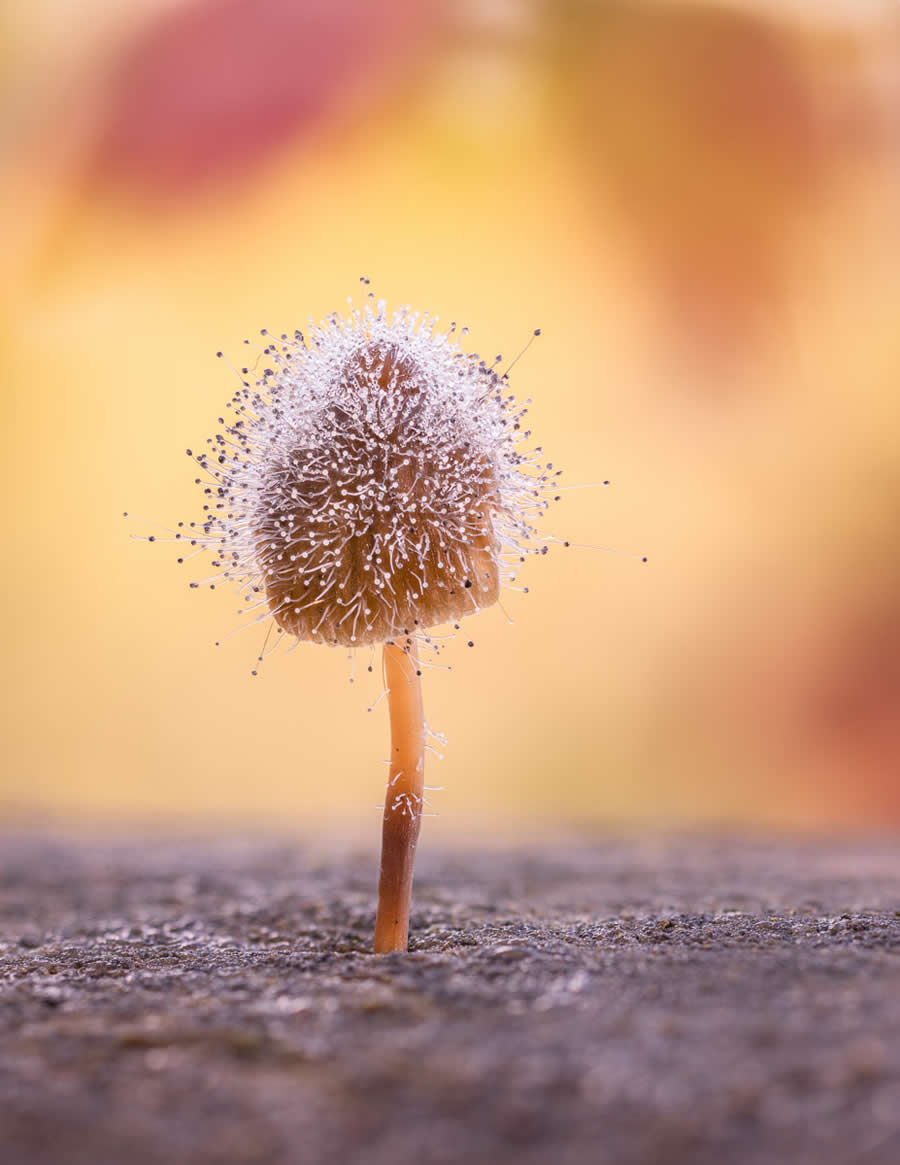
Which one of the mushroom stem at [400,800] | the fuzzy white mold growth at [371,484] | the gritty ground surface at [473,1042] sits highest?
the fuzzy white mold growth at [371,484]

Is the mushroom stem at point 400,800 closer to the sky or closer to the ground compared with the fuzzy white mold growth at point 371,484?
closer to the ground

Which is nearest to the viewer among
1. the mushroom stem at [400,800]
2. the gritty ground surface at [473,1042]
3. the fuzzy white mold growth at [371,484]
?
the gritty ground surface at [473,1042]

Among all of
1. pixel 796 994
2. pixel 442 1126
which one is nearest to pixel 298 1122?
pixel 442 1126

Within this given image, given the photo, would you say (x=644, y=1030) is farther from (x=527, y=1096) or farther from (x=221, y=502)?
(x=221, y=502)


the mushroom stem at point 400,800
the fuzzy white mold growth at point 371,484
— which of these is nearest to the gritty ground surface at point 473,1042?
the mushroom stem at point 400,800

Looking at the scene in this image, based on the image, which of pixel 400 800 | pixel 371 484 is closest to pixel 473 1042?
pixel 400 800

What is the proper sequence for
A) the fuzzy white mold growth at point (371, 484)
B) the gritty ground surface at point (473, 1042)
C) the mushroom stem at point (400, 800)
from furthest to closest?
1. the mushroom stem at point (400, 800)
2. the fuzzy white mold growth at point (371, 484)
3. the gritty ground surface at point (473, 1042)

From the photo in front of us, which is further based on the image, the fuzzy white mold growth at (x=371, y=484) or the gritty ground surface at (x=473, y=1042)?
the fuzzy white mold growth at (x=371, y=484)

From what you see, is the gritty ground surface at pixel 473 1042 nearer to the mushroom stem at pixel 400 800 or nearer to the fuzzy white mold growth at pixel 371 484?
the mushroom stem at pixel 400 800
